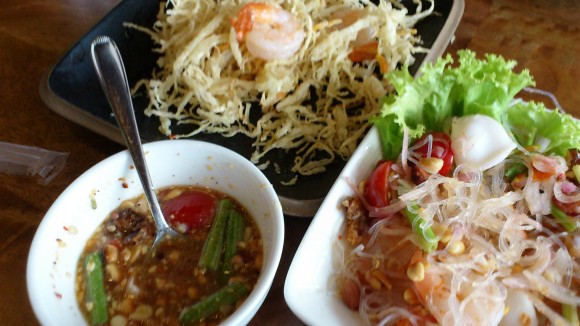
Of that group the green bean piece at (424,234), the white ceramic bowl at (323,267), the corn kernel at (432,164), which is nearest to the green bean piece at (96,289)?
the white ceramic bowl at (323,267)

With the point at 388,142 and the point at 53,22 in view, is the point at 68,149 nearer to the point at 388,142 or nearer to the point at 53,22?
the point at 53,22

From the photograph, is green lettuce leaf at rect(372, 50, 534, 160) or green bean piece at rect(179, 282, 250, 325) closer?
green bean piece at rect(179, 282, 250, 325)

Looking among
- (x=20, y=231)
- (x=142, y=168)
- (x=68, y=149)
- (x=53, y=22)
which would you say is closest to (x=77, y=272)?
(x=142, y=168)

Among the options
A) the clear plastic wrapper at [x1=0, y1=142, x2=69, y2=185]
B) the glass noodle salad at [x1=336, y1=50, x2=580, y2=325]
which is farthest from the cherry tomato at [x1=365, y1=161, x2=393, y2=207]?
the clear plastic wrapper at [x1=0, y1=142, x2=69, y2=185]

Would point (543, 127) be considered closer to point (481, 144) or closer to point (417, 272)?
point (481, 144)

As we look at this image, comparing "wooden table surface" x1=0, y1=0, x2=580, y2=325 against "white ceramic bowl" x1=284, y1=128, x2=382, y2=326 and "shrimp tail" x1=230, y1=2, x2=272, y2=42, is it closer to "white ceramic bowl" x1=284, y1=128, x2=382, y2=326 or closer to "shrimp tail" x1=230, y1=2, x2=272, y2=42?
"white ceramic bowl" x1=284, y1=128, x2=382, y2=326

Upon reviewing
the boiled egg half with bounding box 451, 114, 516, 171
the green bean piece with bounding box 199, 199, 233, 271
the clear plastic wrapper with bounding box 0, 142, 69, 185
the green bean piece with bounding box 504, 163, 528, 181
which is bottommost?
the clear plastic wrapper with bounding box 0, 142, 69, 185
